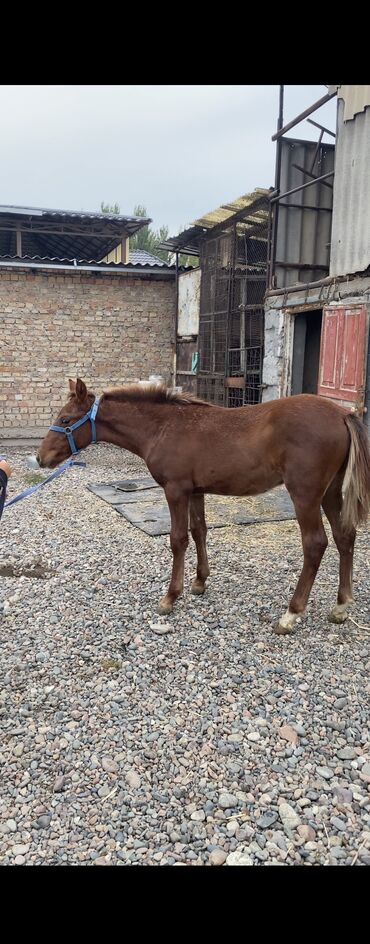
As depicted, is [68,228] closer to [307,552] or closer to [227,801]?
[307,552]

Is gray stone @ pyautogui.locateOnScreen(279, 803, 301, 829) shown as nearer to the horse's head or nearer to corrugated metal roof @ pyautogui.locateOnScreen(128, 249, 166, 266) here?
the horse's head

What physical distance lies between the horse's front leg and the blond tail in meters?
→ 1.09

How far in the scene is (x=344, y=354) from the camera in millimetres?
7105

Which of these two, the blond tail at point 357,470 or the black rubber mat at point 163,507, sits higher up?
the blond tail at point 357,470

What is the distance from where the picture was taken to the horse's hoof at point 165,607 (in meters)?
4.04

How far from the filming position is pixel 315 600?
4297mm

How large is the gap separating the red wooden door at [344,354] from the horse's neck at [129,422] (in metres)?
3.47

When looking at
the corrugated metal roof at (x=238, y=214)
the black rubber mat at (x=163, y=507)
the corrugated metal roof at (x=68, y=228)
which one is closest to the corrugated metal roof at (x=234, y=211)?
the corrugated metal roof at (x=238, y=214)

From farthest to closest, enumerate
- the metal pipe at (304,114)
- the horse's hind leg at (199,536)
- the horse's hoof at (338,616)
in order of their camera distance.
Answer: the metal pipe at (304,114), the horse's hind leg at (199,536), the horse's hoof at (338,616)

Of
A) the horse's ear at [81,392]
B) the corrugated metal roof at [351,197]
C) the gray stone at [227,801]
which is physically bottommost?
the gray stone at [227,801]

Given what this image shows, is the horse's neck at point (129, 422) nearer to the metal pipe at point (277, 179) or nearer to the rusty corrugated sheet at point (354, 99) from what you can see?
the rusty corrugated sheet at point (354, 99)

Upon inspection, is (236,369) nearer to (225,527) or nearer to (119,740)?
(225,527)

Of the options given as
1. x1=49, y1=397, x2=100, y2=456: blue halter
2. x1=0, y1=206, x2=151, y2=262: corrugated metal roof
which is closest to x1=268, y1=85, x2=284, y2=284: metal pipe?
x1=0, y1=206, x2=151, y2=262: corrugated metal roof

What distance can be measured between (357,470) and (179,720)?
1867 mm
